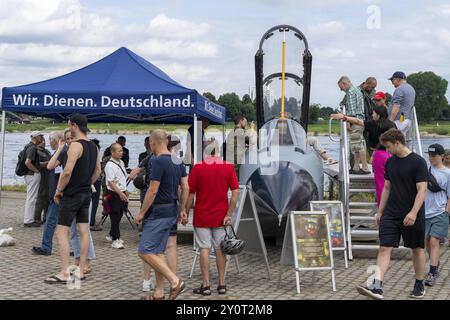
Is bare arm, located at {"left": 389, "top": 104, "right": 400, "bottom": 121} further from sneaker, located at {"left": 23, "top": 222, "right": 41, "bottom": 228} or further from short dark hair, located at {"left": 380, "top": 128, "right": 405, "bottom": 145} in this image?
sneaker, located at {"left": 23, "top": 222, "right": 41, "bottom": 228}

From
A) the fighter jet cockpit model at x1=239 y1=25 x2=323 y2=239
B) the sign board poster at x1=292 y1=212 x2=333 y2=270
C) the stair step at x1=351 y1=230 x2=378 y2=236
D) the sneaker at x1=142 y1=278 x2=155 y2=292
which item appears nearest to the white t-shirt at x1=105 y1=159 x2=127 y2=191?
the fighter jet cockpit model at x1=239 y1=25 x2=323 y2=239

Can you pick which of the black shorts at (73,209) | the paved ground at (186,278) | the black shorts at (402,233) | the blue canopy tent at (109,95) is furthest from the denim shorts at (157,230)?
the blue canopy tent at (109,95)

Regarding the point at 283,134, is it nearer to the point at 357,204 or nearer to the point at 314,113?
the point at 314,113

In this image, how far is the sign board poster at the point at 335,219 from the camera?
28.0ft

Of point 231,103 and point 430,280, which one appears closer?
point 430,280

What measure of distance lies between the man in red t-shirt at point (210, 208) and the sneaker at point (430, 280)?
2.54m

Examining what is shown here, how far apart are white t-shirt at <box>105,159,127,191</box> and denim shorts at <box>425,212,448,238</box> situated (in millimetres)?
4887

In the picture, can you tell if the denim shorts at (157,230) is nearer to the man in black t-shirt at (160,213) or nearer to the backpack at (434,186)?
the man in black t-shirt at (160,213)

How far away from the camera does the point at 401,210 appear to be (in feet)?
22.3

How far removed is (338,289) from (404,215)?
51.6 inches

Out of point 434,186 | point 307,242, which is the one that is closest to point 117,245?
point 307,242

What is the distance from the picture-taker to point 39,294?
6891 millimetres

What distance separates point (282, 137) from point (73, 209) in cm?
375

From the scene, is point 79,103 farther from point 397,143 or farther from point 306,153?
point 397,143
